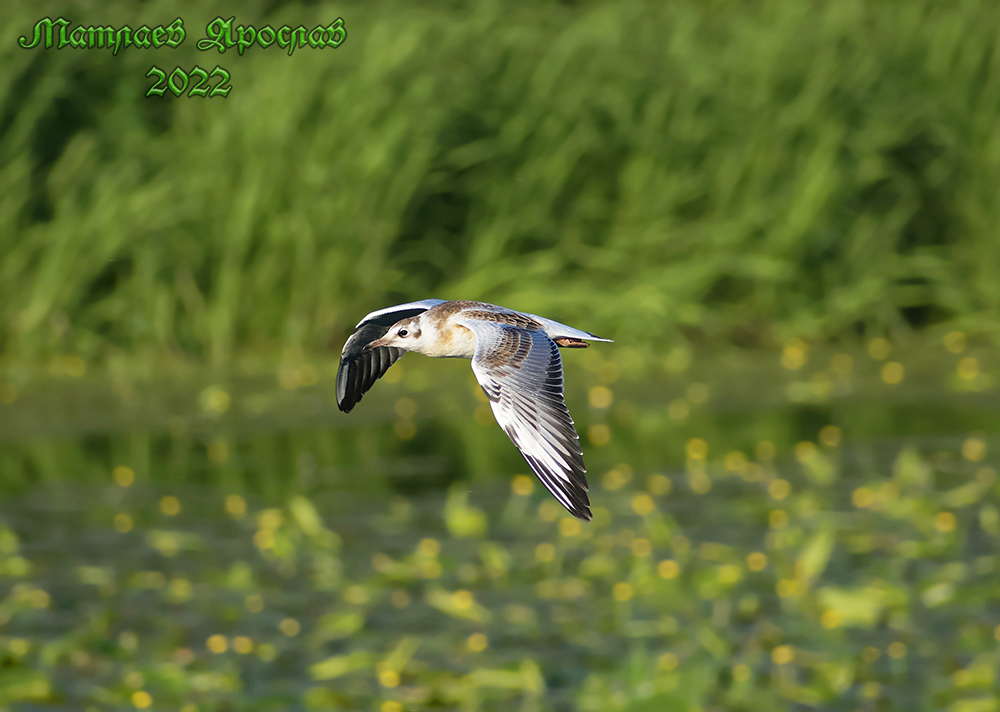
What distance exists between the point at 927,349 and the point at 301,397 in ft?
18.7

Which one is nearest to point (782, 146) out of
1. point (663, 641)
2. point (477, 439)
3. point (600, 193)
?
point (600, 193)

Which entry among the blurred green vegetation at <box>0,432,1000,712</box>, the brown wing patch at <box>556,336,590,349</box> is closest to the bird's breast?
the brown wing patch at <box>556,336,590,349</box>

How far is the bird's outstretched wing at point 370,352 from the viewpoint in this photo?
191cm

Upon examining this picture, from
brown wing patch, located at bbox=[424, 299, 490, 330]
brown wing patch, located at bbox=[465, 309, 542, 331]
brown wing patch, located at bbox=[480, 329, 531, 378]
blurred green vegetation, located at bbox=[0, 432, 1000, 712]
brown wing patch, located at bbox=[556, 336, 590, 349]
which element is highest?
blurred green vegetation, located at bbox=[0, 432, 1000, 712]

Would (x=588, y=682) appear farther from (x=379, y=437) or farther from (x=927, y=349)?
(x=927, y=349)

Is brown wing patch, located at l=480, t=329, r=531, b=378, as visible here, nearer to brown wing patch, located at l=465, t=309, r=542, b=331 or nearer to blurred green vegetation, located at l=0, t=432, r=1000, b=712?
brown wing patch, located at l=465, t=309, r=542, b=331

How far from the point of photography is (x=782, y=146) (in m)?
11.4

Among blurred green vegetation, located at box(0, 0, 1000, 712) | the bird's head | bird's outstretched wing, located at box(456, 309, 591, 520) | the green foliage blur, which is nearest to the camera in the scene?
bird's outstretched wing, located at box(456, 309, 591, 520)

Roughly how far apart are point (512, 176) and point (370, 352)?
235 inches

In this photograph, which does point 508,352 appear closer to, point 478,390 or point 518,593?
point 518,593

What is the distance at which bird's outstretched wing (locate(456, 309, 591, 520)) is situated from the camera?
1.70 m

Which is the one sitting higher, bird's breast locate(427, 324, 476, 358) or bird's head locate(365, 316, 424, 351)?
bird's head locate(365, 316, 424, 351)

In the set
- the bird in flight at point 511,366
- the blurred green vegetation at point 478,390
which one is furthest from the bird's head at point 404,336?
the blurred green vegetation at point 478,390

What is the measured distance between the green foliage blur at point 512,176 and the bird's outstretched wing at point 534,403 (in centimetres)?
395
